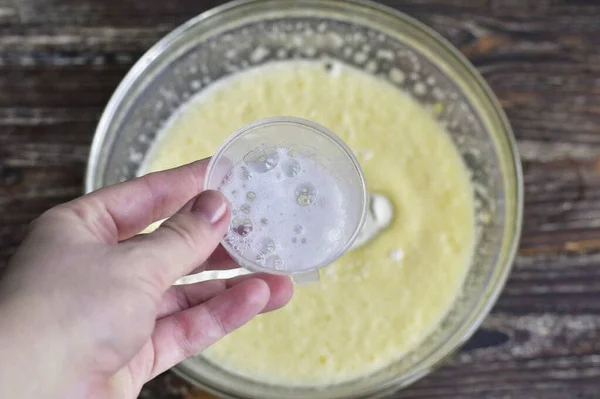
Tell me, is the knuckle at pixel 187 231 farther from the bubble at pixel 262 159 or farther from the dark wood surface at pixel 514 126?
the dark wood surface at pixel 514 126

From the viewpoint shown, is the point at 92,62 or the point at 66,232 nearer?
the point at 66,232

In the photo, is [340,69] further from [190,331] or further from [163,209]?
[190,331]

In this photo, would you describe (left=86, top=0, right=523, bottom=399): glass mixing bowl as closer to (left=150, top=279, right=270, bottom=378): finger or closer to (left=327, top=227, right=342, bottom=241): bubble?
(left=150, top=279, right=270, bottom=378): finger

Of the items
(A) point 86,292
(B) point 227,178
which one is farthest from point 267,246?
(A) point 86,292

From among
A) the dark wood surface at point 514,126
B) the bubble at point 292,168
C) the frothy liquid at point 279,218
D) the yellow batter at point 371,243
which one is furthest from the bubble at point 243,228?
the dark wood surface at point 514,126

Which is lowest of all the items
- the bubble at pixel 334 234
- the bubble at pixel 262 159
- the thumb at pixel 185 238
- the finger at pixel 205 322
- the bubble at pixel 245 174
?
the finger at pixel 205 322

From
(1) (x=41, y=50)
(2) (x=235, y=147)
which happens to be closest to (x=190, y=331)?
(2) (x=235, y=147)

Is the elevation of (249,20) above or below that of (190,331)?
above


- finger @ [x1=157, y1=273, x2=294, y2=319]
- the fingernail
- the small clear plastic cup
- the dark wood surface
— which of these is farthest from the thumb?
the dark wood surface
